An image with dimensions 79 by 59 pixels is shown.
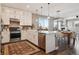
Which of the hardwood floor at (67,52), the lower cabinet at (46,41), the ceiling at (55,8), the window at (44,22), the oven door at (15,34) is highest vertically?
the ceiling at (55,8)

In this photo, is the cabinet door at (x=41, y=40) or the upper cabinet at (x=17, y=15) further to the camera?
the cabinet door at (x=41, y=40)

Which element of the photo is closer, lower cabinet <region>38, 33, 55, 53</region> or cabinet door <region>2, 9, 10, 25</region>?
cabinet door <region>2, 9, 10, 25</region>

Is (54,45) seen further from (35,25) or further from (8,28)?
(8,28)

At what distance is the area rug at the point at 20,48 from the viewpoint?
1579mm

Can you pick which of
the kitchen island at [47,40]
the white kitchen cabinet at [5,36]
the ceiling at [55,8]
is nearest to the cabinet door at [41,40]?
the kitchen island at [47,40]

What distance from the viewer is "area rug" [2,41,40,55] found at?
5.18 ft

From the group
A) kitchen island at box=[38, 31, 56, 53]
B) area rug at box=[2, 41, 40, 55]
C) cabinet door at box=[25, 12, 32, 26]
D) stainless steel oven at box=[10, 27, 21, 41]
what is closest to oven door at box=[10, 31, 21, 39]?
stainless steel oven at box=[10, 27, 21, 41]

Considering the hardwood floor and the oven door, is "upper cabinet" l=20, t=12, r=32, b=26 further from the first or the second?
the hardwood floor

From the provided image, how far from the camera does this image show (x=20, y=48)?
164 centimetres

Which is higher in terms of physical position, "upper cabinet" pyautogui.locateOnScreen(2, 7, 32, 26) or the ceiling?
the ceiling

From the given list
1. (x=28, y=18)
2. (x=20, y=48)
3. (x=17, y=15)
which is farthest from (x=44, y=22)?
(x=20, y=48)

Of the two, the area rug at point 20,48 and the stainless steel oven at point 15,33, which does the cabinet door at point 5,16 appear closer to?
the stainless steel oven at point 15,33

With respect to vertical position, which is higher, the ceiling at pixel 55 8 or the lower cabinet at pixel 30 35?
the ceiling at pixel 55 8

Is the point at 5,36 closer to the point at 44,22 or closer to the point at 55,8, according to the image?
the point at 44,22
